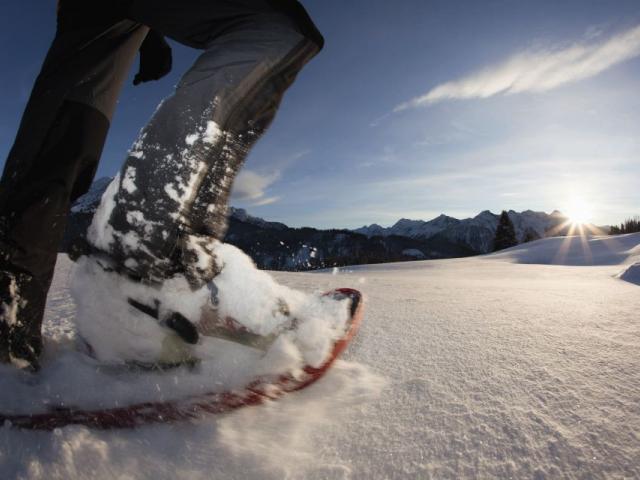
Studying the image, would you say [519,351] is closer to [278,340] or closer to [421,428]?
[421,428]

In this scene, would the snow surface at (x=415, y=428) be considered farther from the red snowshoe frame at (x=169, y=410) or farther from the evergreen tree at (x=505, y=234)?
the evergreen tree at (x=505, y=234)

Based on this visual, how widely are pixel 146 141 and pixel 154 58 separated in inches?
23.0

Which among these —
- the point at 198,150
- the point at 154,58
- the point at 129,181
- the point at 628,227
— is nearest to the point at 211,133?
the point at 198,150

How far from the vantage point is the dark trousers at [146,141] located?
0.57 meters

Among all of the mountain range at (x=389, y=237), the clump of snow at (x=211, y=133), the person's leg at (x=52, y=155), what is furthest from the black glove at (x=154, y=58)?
the mountain range at (x=389, y=237)

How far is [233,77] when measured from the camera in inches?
24.3

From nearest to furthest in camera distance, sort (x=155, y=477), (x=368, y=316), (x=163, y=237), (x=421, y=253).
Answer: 1. (x=155, y=477)
2. (x=163, y=237)
3. (x=368, y=316)
4. (x=421, y=253)

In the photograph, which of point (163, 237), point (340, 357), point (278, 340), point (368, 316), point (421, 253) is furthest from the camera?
point (421, 253)

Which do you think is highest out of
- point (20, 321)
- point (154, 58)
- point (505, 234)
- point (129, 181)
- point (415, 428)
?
point (505, 234)

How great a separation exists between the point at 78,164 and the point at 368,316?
90 centimetres

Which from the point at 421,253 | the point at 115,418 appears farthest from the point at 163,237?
the point at 421,253

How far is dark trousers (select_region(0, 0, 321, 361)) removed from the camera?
1.88 ft

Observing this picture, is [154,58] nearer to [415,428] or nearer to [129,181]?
[129,181]

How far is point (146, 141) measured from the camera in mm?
589
